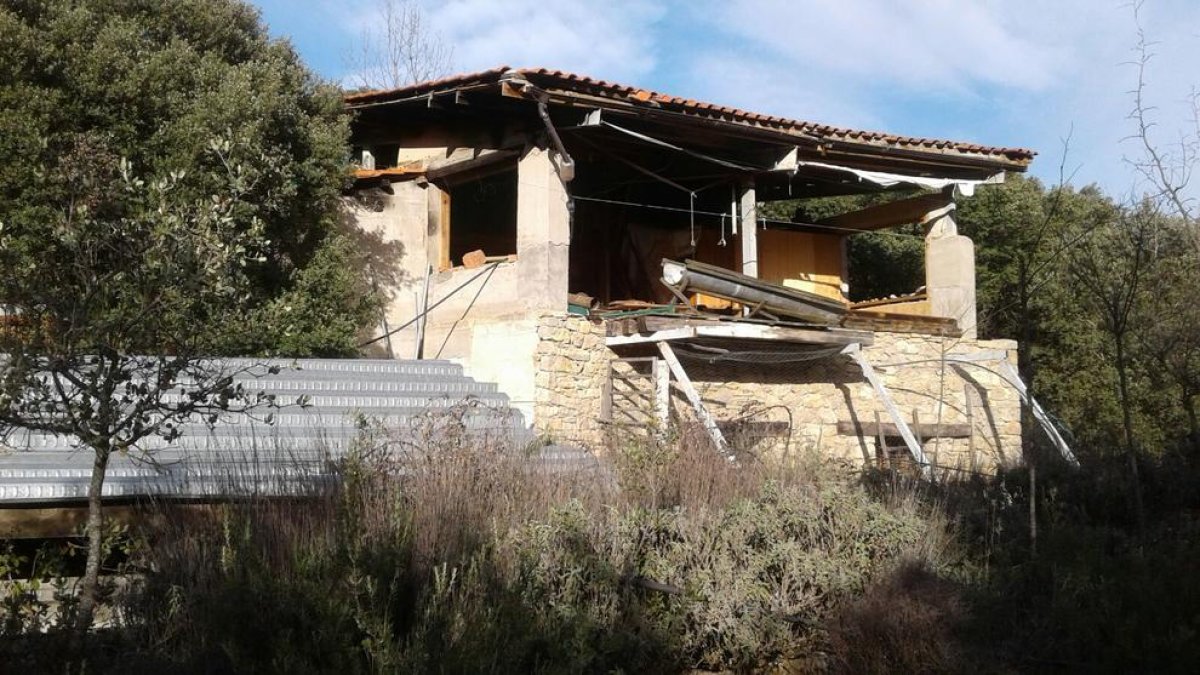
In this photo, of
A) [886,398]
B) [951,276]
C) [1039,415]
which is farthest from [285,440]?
[951,276]

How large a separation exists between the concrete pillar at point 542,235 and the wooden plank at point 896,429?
14.2 feet

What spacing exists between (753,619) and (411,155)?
32.3ft

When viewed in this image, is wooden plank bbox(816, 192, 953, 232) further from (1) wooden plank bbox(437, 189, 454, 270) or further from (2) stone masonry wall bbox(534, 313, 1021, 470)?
(1) wooden plank bbox(437, 189, 454, 270)

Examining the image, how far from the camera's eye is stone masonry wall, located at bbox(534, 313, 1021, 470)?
11773 millimetres

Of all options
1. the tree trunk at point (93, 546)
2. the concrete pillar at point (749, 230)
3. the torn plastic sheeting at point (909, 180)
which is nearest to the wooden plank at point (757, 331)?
the concrete pillar at point (749, 230)

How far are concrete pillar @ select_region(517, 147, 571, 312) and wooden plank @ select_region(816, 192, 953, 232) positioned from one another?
19.0 ft

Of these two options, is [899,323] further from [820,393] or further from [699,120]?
[699,120]

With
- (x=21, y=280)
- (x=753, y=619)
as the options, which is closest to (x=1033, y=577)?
(x=753, y=619)

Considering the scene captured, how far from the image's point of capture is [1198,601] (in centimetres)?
601

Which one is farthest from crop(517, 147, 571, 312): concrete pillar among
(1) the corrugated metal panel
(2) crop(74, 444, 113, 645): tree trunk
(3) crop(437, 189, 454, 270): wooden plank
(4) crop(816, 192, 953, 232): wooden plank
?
(2) crop(74, 444, 113, 645): tree trunk

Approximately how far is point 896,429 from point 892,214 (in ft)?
11.8

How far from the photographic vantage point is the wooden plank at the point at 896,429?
45.6 ft

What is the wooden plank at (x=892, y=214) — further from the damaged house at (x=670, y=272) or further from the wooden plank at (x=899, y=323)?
the wooden plank at (x=899, y=323)

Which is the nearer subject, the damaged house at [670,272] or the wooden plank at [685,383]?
the wooden plank at [685,383]
